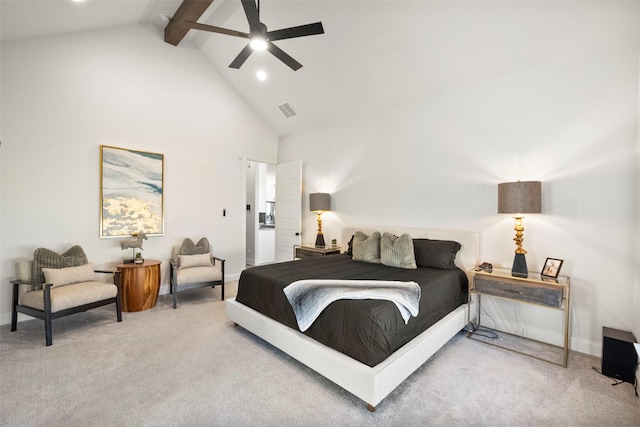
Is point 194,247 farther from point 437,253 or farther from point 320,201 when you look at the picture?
point 437,253

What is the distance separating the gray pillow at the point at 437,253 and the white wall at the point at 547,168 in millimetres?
373

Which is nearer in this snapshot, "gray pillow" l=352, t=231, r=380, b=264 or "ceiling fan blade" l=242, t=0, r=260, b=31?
"ceiling fan blade" l=242, t=0, r=260, b=31

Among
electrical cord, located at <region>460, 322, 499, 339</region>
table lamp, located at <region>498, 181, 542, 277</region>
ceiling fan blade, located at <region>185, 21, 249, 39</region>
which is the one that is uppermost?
ceiling fan blade, located at <region>185, 21, 249, 39</region>

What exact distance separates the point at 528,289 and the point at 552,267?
39 centimetres

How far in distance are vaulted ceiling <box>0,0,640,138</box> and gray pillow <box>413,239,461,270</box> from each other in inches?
75.9

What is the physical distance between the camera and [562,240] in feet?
9.45

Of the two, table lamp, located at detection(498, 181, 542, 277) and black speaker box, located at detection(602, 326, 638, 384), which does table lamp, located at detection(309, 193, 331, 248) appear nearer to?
table lamp, located at detection(498, 181, 542, 277)

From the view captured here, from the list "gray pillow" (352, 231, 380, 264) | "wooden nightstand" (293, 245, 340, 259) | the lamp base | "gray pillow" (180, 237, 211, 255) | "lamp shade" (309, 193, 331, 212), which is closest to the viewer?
the lamp base

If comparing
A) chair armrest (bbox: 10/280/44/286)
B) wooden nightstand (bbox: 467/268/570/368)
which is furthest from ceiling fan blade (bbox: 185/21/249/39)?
wooden nightstand (bbox: 467/268/570/368)

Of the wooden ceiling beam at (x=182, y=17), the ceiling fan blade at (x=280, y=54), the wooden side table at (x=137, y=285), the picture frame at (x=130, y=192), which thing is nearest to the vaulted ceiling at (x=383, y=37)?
the wooden ceiling beam at (x=182, y=17)

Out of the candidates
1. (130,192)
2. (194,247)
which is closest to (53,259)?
(130,192)

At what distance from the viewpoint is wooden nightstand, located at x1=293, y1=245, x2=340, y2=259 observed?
4.70 m

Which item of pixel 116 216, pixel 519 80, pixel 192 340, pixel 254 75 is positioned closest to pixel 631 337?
pixel 519 80

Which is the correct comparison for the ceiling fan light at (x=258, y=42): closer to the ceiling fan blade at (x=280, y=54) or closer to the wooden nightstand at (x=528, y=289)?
the ceiling fan blade at (x=280, y=54)
